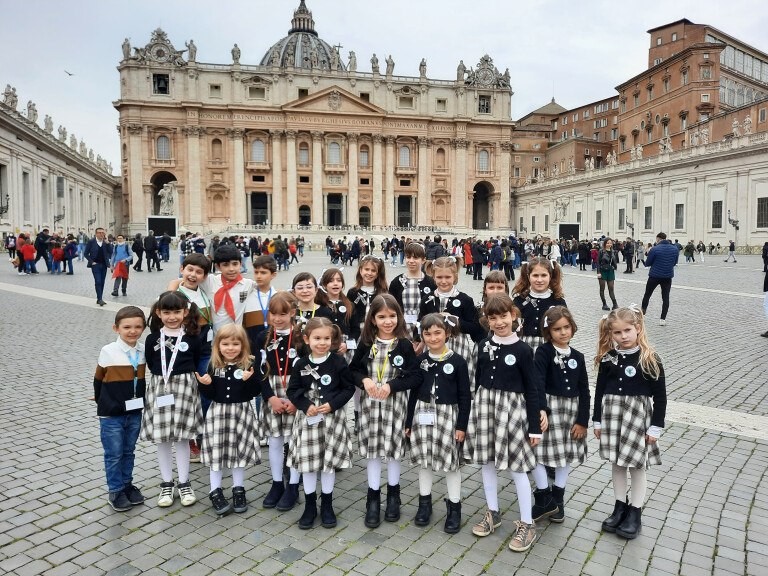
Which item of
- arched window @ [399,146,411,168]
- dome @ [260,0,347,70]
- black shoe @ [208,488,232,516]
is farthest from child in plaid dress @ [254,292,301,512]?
dome @ [260,0,347,70]

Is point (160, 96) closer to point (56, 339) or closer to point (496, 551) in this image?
point (56, 339)

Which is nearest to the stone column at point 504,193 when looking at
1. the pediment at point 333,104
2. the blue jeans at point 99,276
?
the pediment at point 333,104

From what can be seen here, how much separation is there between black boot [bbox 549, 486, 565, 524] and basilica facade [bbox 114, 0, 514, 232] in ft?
195

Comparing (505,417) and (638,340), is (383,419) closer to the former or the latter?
(505,417)

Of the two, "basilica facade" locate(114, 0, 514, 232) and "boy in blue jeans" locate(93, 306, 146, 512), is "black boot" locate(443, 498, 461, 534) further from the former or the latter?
"basilica facade" locate(114, 0, 514, 232)

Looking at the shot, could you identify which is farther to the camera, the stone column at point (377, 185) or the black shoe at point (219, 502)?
the stone column at point (377, 185)

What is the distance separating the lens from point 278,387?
4.36 metres

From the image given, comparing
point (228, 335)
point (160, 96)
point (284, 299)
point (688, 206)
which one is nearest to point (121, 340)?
point (228, 335)

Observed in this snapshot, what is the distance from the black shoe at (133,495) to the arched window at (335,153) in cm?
6438

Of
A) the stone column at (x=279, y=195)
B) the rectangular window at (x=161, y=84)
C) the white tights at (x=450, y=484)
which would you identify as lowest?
the white tights at (x=450, y=484)

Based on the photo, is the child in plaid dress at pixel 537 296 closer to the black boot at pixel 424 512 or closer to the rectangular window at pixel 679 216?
the black boot at pixel 424 512

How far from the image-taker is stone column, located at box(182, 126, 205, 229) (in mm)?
61781

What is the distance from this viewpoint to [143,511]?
4090 mm

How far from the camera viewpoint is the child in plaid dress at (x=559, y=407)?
12.8 feet
